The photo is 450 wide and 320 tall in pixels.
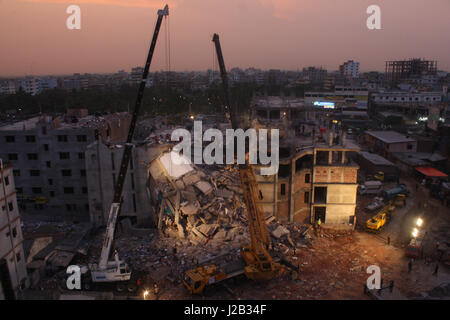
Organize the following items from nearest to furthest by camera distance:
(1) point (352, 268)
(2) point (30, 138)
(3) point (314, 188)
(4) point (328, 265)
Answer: (1) point (352, 268)
(4) point (328, 265)
(3) point (314, 188)
(2) point (30, 138)

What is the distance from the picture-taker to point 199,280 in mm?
13891

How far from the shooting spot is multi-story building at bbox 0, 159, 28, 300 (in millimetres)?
14555

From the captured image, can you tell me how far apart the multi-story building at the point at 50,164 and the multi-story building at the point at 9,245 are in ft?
27.7

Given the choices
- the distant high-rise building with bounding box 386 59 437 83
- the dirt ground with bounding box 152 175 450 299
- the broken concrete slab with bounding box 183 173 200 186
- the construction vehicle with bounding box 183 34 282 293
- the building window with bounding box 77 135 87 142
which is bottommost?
the dirt ground with bounding box 152 175 450 299

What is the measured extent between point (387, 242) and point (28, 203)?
22741mm

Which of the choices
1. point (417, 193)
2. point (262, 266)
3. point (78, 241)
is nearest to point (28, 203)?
point (78, 241)

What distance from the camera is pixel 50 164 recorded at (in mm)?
24203

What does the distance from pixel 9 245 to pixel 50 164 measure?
10.1 meters

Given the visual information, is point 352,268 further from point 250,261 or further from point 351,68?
point 351,68

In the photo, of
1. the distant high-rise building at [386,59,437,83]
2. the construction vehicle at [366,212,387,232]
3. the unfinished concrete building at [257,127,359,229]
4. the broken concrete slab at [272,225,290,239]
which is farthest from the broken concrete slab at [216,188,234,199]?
the distant high-rise building at [386,59,437,83]

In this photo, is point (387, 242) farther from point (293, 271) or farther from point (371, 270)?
point (293, 271)

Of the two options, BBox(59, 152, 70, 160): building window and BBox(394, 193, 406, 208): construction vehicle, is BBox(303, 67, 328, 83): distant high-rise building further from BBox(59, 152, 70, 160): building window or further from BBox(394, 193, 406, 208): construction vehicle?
BBox(59, 152, 70, 160): building window

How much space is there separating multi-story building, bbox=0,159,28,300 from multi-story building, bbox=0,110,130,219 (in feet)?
27.7

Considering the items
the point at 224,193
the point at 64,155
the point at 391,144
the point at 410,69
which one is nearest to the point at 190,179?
the point at 224,193
